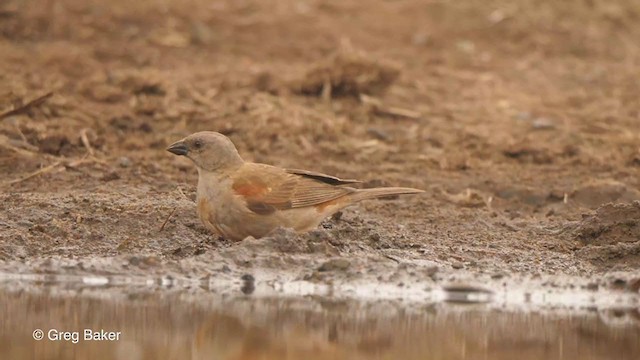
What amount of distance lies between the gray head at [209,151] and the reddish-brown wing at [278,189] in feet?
0.34

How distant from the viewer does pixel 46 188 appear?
10734 millimetres

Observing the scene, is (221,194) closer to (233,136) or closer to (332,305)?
(332,305)

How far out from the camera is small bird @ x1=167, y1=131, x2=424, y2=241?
9133mm

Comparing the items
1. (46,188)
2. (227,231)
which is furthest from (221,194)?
(46,188)

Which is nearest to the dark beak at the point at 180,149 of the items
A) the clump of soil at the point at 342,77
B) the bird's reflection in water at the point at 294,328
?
the bird's reflection in water at the point at 294,328

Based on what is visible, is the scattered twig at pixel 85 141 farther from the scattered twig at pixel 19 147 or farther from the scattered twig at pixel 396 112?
the scattered twig at pixel 396 112

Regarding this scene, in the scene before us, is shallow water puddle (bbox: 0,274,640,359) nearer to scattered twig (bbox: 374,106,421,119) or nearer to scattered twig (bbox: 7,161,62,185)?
scattered twig (bbox: 7,161,62,185)

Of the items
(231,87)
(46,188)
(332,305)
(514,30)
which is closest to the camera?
(332,305)

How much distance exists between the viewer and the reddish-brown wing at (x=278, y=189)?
9.17 metres

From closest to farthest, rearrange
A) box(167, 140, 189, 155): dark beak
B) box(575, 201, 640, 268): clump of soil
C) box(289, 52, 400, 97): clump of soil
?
box(575, 201, 640, 268): clump of soil < box(167, 140, 189, 155): dark beak < box(289, 52, 400, 97): clump of soil

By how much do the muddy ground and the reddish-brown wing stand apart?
8.8 inches

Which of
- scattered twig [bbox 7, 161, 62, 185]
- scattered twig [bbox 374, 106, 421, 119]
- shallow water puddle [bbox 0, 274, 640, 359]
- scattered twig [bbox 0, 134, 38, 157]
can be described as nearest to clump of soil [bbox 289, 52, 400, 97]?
scattered twig [bbox 374, 106, 421, 119]

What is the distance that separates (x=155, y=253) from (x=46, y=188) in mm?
1741

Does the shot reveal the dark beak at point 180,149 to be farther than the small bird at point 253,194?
Yes
